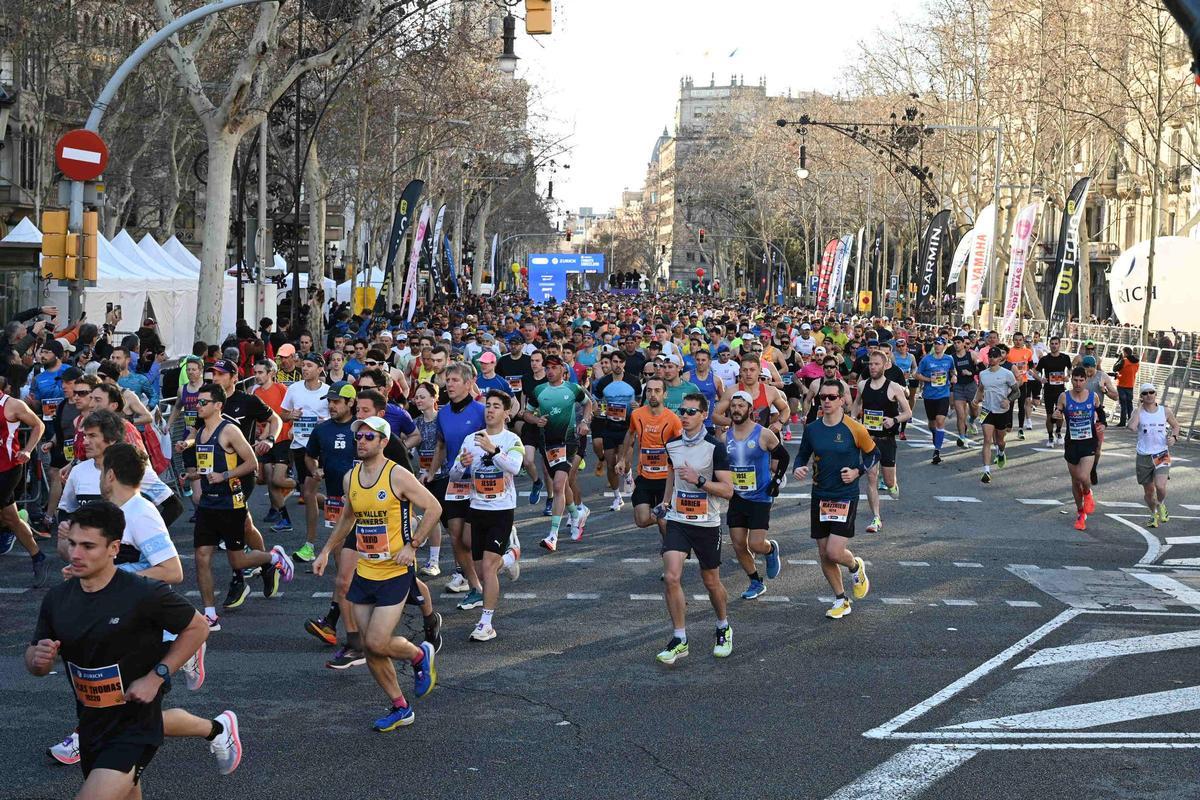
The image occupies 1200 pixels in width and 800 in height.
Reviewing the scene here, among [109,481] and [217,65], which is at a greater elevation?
[217,65]

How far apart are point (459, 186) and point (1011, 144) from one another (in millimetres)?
22960

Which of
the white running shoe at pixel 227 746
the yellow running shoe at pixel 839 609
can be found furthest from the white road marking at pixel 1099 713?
the white running shoe at pixel 227 746

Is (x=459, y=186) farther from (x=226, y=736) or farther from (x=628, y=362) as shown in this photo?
(x=226, y=736)

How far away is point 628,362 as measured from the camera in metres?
19.9

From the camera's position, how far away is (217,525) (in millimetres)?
10117

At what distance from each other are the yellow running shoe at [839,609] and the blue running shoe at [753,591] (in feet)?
2.20

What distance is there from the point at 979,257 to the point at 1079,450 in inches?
976

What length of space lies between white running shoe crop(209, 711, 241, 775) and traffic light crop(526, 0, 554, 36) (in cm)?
1016

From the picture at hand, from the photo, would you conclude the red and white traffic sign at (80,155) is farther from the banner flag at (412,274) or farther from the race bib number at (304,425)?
the banner flag at (412,274)

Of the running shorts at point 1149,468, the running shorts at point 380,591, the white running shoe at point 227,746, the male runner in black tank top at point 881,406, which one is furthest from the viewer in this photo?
the male runner in black tank top at point 881,406

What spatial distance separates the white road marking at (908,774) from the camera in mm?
6766

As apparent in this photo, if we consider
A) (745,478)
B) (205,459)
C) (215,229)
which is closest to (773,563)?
(745,478)

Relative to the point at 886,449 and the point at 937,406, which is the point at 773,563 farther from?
→ the point at 937,406

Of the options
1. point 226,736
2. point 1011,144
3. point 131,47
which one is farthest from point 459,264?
→ point 226,736
